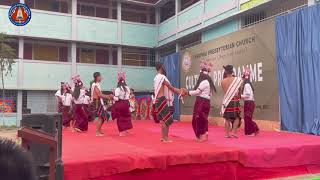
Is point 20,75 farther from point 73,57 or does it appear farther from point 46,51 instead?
point 73,57

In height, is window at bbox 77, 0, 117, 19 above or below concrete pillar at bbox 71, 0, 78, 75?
above

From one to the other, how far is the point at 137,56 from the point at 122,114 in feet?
46.3

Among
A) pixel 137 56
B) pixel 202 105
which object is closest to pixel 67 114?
pixel 202 105

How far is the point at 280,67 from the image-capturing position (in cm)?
955

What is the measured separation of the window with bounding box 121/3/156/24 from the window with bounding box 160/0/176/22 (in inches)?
26.1


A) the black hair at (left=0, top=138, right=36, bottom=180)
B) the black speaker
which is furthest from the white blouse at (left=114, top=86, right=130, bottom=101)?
the black hair at (left=0, top=138, right=36, bottom=180)

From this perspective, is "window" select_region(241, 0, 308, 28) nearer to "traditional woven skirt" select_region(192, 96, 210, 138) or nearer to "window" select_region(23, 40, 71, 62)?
"traditional woven skirt" select_region(192, 96, 210, 138)

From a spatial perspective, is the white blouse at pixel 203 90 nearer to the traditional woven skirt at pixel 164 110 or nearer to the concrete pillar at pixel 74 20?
the traditional woven skirt at pixel 164 110

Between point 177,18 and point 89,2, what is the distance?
5613mm


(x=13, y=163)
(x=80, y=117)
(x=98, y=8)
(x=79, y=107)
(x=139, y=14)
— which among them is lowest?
(x=80, y=117)

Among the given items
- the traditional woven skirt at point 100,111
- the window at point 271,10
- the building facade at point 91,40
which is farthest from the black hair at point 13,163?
the building facade at point 91,40

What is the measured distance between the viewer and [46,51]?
810 inches

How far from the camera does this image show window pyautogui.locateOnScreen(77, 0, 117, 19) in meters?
21.5

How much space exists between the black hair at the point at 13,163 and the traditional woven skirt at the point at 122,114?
24.9 feet
